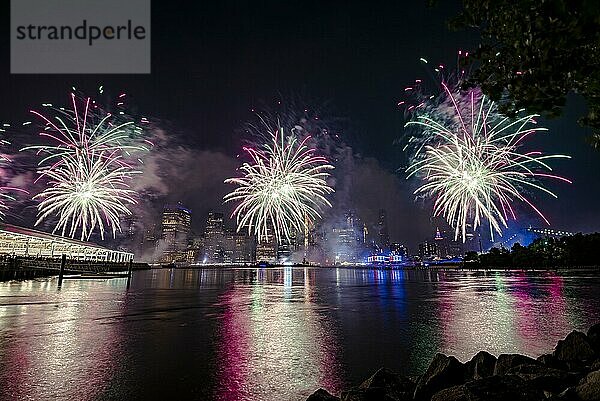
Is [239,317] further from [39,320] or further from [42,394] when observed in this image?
[42,394]

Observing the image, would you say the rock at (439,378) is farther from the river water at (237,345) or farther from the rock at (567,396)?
the river water at (237,345)

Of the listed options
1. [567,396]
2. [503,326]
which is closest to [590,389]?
[567,396]

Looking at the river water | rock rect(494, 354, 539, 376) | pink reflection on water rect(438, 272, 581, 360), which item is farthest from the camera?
pink reflection on water rect(438, 272, 581, 360)

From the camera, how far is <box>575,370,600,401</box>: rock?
18.5ft

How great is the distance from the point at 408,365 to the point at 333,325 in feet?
22.5

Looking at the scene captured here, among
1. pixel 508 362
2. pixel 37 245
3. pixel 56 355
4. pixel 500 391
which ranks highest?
pixel 37 245

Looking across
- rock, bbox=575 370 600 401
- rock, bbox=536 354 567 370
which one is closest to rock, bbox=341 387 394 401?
rock, bbox=575 370 600 401

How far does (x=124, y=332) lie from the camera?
15953 millimetres

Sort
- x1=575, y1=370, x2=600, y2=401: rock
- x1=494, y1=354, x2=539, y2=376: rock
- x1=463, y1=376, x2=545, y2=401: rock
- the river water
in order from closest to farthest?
x1=575, y1=370, x2=600, y2=401: rock, x1=463, y1=376, x2=545, y2=401: rock, x1=494, y1=354, x2=539, y2=376: rock, the river water

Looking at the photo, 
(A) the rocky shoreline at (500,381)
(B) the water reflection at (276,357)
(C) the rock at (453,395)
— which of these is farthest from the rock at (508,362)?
(B) the water reflection at (276,357)

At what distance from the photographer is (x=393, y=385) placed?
7445 millimetres

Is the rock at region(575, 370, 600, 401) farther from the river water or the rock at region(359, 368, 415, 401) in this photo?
the river water

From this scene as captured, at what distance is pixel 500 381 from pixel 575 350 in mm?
4241

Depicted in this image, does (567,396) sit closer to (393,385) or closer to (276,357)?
(393,385)
